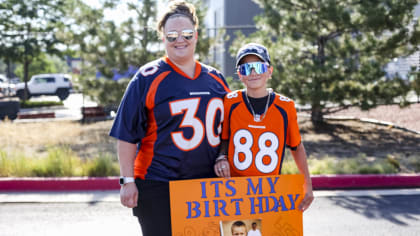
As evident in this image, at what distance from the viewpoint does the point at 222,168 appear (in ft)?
8.52

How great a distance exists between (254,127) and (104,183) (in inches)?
198

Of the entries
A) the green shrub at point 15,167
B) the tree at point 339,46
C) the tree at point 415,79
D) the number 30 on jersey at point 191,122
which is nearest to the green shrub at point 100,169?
the green shrub at point 15,167

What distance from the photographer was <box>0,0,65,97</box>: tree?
2473 cm

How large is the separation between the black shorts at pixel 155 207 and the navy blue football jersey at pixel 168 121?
53 mm

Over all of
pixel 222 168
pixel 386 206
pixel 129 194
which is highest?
pixel 222 168

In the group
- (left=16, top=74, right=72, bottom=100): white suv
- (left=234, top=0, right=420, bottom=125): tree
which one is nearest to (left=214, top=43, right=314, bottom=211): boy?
(left=234, top=0, right=420, bottom=125): tree

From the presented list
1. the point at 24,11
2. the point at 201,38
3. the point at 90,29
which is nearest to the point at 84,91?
the point at 90,29

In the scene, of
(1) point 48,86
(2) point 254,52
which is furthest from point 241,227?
(1) point 48,86

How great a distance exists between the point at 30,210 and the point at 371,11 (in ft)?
27.2

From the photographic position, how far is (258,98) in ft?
9.46

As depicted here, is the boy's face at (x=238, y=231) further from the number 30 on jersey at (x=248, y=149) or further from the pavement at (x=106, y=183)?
the pavement at (x=106, y=183)

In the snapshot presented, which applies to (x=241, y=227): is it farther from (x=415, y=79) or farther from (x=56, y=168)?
Answer: (x=415, y=79)

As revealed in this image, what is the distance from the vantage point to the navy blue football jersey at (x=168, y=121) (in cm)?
248

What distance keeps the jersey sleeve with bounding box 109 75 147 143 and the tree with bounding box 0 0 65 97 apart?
2408 centimetres
